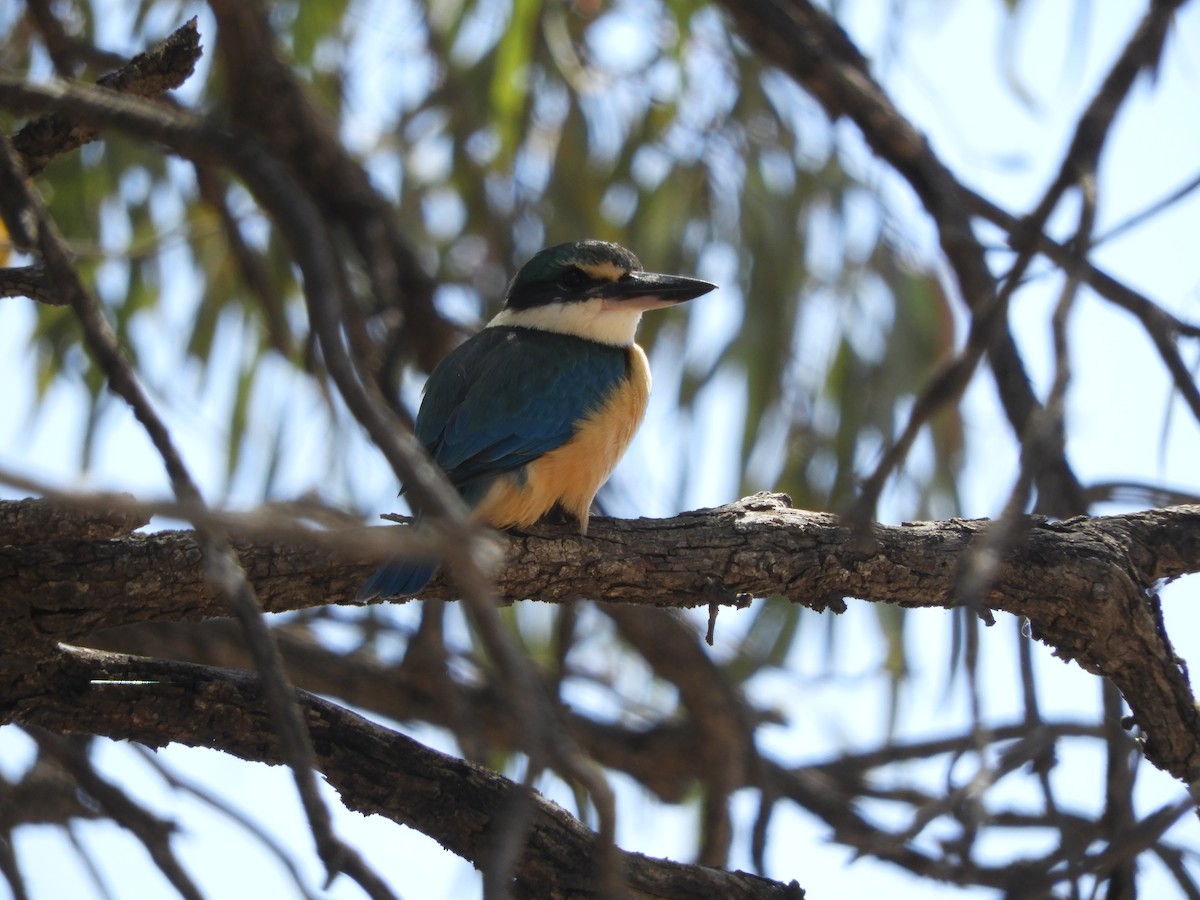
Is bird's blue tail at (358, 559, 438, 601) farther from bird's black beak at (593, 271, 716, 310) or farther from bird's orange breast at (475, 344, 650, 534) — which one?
bird's black beak at (593, 271, 716, 310)

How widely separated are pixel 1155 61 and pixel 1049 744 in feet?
3.97

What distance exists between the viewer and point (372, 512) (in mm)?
4844

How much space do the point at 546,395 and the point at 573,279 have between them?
0.71 meters

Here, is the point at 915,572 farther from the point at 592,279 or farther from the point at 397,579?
the point at 592,279

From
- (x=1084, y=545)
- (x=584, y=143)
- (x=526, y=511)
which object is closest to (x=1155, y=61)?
(x=1084, y=545)

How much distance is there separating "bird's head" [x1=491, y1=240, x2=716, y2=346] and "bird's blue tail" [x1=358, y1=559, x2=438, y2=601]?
142cm

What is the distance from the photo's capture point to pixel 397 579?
270 centimetres

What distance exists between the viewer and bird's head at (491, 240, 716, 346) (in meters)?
3.95

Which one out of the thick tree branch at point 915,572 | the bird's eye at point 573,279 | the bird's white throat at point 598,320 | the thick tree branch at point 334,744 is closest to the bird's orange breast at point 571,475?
the thick tree branch at point 915,572

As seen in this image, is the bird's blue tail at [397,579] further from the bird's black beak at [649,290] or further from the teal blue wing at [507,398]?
the bird's black beak at [649,290]

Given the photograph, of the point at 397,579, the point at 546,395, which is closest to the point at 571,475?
the point at 546,395

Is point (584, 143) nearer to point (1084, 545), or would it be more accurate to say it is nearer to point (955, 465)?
point (955, 465)

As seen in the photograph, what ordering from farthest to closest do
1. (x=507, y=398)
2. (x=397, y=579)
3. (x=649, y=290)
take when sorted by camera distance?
(x=649, y=290)
(x=507, y=398)
(x=397, y=579)

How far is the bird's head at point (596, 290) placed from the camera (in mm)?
3949
